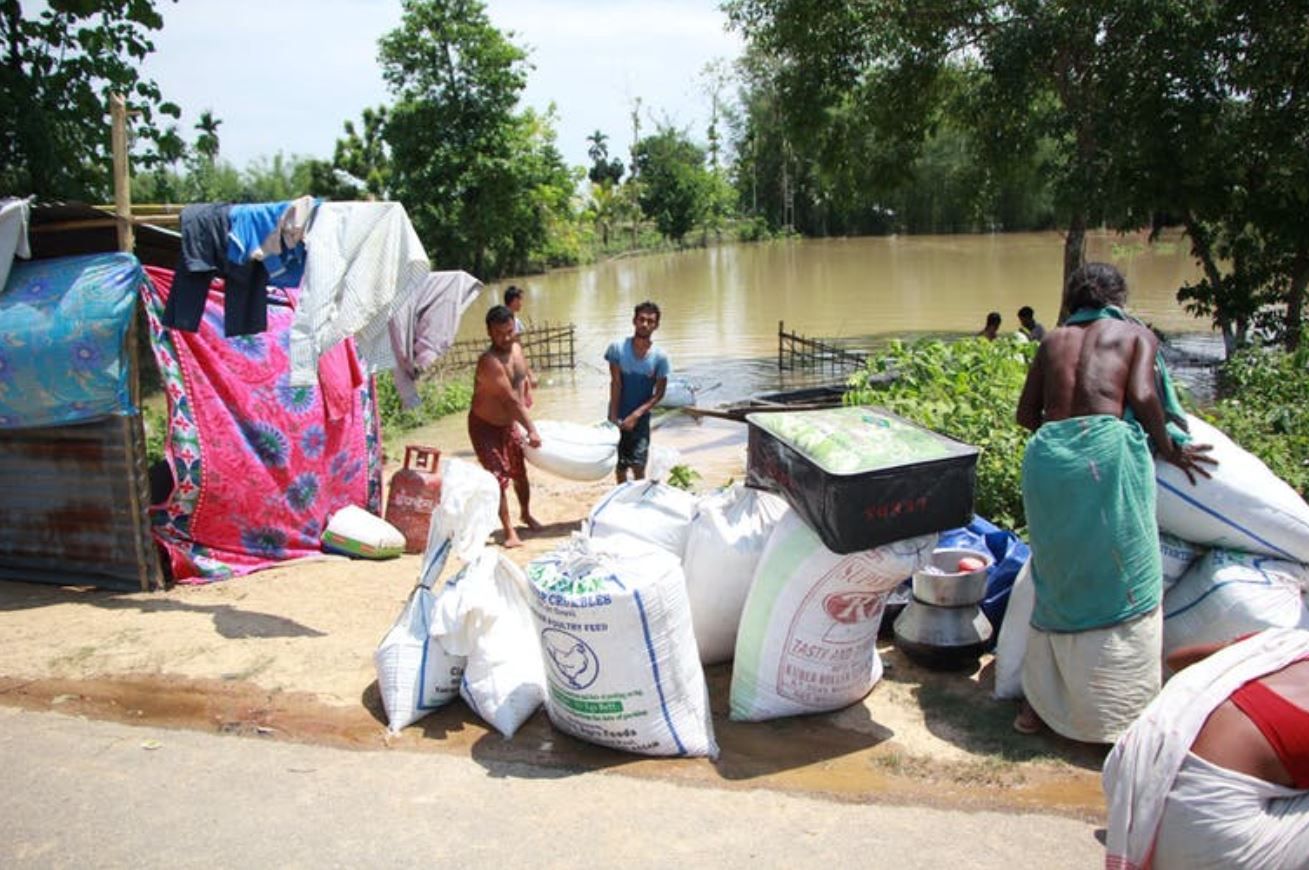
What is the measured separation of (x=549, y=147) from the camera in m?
33.0

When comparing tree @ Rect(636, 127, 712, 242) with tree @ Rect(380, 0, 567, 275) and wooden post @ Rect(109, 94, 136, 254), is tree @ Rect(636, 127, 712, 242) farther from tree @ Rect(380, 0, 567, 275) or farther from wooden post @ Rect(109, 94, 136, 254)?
wooden post @ Rect(109, 94, 136, 254)

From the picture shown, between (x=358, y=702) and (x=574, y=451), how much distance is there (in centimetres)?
279

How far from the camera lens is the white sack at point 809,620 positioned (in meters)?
3.56

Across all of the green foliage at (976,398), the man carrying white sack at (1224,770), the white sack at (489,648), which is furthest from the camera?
the green foliage at (976,398)

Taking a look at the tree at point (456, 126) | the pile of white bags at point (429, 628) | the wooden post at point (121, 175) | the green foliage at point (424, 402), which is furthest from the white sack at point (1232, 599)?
the tree at point (456, 126)

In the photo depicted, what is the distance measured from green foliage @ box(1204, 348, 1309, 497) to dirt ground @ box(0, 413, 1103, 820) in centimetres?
242

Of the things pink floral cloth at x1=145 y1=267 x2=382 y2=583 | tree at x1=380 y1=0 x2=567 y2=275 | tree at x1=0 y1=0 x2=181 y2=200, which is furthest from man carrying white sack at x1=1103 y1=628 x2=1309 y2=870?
tree at x1=380 y1=0 x2=567 y2=275

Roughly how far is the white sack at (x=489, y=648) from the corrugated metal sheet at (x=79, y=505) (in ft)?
7.71

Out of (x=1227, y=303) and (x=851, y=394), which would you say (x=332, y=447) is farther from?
(x=1227, y=303)

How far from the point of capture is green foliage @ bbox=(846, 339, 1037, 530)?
17.9ft

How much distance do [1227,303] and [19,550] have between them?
1377 cm

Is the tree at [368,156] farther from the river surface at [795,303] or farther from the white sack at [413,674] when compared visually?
the white sack at [413,674]

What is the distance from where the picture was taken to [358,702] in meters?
4.12

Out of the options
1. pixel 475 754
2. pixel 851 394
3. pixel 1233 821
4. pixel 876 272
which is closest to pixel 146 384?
pixel 851 394
